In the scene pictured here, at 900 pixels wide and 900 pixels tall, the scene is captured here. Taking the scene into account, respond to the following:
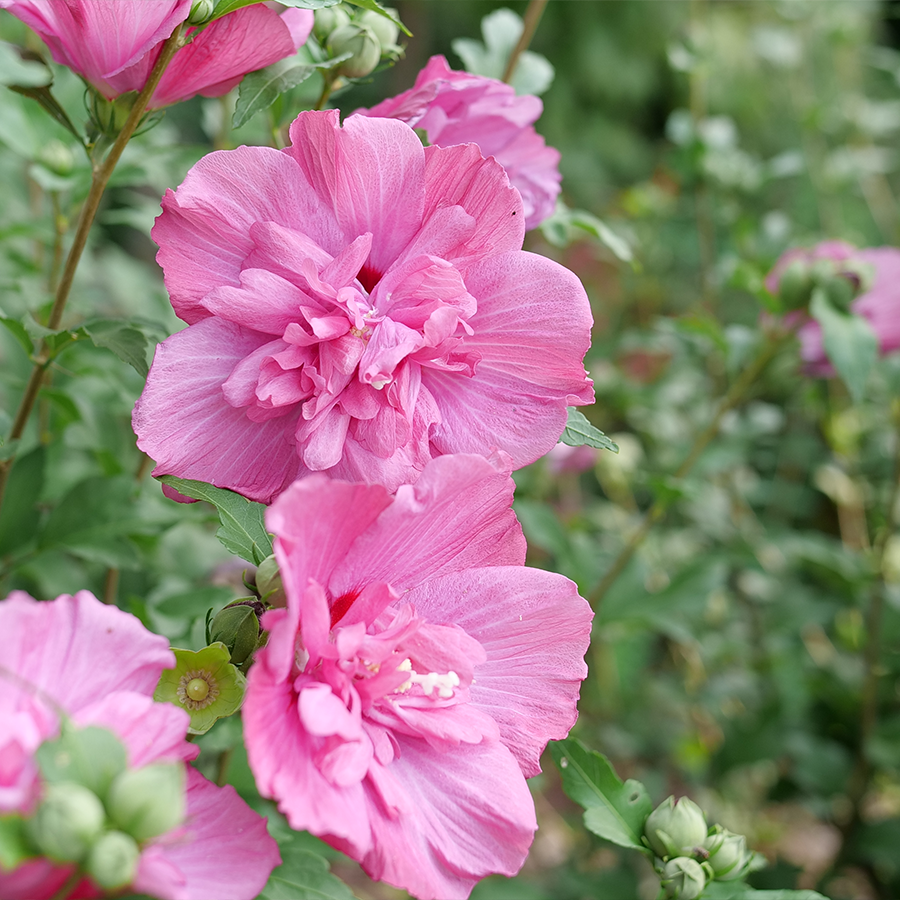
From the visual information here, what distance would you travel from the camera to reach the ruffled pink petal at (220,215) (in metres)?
0.42

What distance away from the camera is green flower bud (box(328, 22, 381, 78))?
0.56m

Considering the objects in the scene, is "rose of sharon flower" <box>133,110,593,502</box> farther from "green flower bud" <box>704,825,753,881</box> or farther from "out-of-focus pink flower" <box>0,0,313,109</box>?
"green flower bud" <box>704,825,753,881</box>

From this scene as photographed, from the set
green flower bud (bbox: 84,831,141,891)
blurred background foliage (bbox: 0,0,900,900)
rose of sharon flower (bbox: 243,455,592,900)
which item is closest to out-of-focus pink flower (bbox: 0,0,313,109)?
blurred background foliage (bbox: 0,0,900,900)

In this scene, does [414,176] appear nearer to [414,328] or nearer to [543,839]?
[414,328]

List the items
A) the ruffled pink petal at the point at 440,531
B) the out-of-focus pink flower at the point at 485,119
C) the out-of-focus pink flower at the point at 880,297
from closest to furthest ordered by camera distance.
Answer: the ruffled pink petal at the point at 440,531
the out-of-focus pink flower at the point at 485,119
the out-of-focus pink flower at the point at 880,297

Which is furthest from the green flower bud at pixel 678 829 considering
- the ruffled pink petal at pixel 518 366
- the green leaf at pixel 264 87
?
the green leaf at pixel 264 87

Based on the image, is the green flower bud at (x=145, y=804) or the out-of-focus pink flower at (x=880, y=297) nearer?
the green flower bud at (x=145, y=804)

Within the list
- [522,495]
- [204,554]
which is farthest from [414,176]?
[522,495]

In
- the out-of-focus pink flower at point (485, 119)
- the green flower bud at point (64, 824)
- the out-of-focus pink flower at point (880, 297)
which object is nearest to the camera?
the green flower bud at point (64, 824)

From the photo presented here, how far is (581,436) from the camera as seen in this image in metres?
0.50

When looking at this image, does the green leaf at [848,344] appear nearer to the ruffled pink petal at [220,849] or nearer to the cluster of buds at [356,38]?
the cluster of buds at [356,38]

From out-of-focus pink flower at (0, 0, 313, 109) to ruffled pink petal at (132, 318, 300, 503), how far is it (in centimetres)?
14

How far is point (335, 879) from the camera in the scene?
50 cm

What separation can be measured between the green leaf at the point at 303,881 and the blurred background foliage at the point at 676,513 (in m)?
0.15
